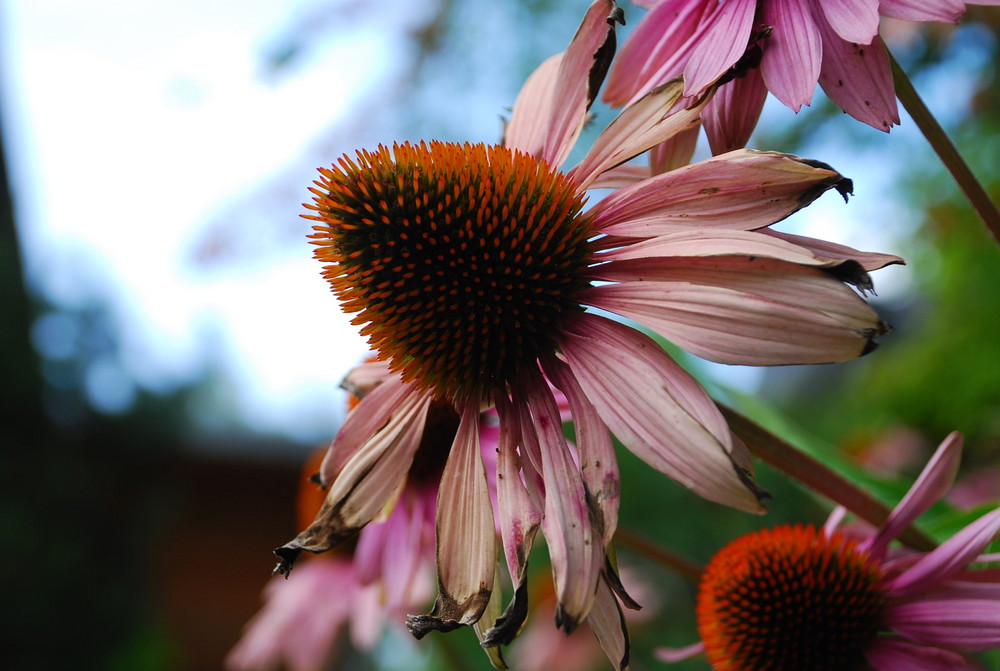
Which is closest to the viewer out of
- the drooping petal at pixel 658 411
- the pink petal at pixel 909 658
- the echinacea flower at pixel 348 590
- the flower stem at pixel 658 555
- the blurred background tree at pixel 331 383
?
the drooping petal at pixel 658 411

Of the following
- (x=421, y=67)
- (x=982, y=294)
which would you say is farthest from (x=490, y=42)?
(x=982, y=294)

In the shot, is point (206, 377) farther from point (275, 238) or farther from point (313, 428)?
point (275, 238)

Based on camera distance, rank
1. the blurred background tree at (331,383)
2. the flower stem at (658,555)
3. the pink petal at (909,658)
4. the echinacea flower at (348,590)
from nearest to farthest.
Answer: the pink petal at (909,658), the flower stem at (658,555), the echinacea flower at (348,590), the blurred background tree at (331,383)

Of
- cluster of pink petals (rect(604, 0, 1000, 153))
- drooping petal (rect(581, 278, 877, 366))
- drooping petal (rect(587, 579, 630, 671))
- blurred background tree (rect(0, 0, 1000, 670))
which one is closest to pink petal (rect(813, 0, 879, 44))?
cluster of pink petals (rect(604, 0, 1000, 153))

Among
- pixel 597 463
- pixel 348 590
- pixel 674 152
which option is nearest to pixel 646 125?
pixel 674 152

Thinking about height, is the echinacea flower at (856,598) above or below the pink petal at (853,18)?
below

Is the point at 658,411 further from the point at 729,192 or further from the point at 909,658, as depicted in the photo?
the point at 909,658

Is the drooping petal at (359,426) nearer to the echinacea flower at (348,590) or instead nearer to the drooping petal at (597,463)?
the drooping petal at (597,463)

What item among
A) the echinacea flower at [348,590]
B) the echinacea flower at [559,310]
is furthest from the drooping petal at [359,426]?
the echinacea flower at [348,590]
